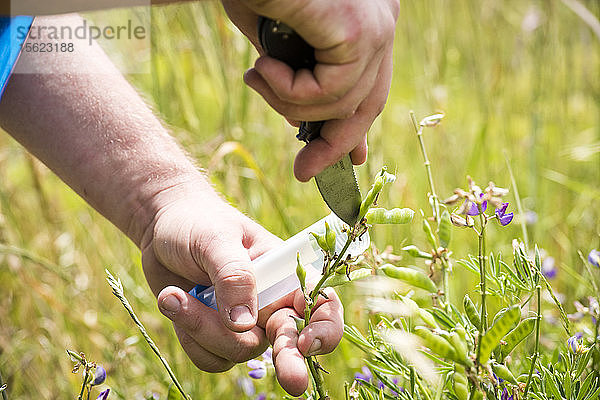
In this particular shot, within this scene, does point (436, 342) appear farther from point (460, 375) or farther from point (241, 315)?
point (241, 315)

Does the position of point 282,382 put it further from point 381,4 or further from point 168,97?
point 168,97

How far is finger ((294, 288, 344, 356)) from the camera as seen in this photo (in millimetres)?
637

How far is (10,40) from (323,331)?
1.73 ft

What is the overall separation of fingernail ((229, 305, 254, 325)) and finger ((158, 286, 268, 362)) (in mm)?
68

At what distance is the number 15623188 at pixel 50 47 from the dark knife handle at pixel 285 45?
0.46 metres

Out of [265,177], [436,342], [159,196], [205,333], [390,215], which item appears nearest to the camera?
[436,342]

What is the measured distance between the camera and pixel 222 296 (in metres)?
0.68

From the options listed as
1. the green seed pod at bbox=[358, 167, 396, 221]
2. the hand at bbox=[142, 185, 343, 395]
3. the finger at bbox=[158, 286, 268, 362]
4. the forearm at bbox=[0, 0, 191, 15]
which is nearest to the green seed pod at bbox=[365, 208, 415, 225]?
the green seed pod at bbox=[358, 167, 396, 221]

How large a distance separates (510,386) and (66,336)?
934 mm

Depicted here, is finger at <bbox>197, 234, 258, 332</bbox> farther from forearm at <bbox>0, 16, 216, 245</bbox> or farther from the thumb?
forearm at <bbox>0, 16, 216, 245</bbox>

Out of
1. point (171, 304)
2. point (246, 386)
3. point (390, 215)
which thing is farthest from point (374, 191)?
point (246, 386)

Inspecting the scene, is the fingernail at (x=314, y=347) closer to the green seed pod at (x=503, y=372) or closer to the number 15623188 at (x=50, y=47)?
the green seed pod at (x=503, y=372)

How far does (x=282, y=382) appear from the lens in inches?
23.8

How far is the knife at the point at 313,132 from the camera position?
582 mm
